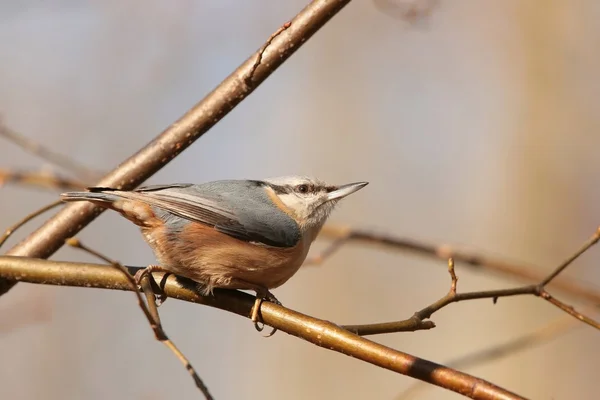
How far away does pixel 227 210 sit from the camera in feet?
8.36

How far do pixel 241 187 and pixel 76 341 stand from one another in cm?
390

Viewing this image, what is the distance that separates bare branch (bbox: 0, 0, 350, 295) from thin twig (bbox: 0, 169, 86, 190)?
1.50 feet

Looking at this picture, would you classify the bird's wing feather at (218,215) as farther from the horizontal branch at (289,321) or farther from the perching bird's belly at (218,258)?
the horizontal branch at (289,321)

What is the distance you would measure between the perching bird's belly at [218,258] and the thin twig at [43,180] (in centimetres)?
62

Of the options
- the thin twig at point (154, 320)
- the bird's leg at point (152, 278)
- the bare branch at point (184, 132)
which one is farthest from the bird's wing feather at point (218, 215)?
the thin twig at point (154, 320)

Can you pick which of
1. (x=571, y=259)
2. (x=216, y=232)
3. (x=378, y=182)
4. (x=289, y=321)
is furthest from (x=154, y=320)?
(x=378, y=182)

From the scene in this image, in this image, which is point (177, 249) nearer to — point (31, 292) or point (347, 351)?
point (347, 351)

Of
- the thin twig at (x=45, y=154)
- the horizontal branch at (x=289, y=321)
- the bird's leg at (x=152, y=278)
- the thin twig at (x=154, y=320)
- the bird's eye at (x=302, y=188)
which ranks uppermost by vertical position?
the bird's eye at (x=302, y=188)

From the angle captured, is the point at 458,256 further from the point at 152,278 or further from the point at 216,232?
the point at 152,278

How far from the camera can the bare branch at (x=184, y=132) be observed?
2254 millimetres

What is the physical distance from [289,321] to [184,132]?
32.1 inches

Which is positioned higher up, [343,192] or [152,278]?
[343,192]

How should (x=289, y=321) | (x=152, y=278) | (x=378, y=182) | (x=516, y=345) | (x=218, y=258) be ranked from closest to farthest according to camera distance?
(x=289, y=321), (x=152, y=278), (x=218, y=258), (x=516, y=345), (x=378, y=182)

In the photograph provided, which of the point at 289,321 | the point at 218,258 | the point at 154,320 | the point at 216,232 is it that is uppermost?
the point at 216,232
